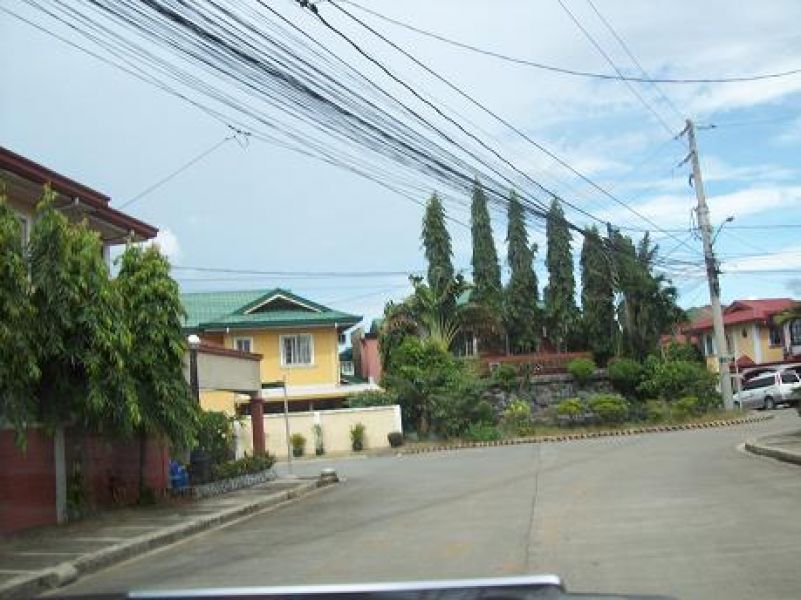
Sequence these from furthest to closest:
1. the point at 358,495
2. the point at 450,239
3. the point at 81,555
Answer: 1. the point at 450,239
2. the point at 358,495
3. the point at 81,555

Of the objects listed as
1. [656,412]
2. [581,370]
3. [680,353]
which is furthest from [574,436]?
[680,353]

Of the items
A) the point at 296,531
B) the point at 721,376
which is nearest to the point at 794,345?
the point at 721,376

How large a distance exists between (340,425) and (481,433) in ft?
18.5

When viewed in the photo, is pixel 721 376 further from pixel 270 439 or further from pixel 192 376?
pixel 192 376

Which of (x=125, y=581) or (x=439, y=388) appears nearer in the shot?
(x=125, y=581)

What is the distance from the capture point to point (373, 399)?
4069 cm

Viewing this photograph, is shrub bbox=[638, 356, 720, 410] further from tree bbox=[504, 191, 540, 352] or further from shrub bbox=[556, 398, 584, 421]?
tree bbox=[504, 191, 540, 352]

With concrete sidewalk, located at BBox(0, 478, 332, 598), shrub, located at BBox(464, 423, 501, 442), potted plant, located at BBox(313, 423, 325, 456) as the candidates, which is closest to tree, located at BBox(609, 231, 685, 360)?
shrub, located at BBox(464, 423, 501, 442)

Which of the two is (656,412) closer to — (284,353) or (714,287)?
(714,287)

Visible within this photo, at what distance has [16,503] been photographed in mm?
15125

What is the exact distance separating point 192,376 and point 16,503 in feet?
20.4

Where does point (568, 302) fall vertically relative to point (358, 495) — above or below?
above

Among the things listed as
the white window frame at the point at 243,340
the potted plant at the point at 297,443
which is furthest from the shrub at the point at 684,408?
the white window frame at the point at 243,340

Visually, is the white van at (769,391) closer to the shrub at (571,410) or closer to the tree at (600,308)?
the tree at (600,308)
